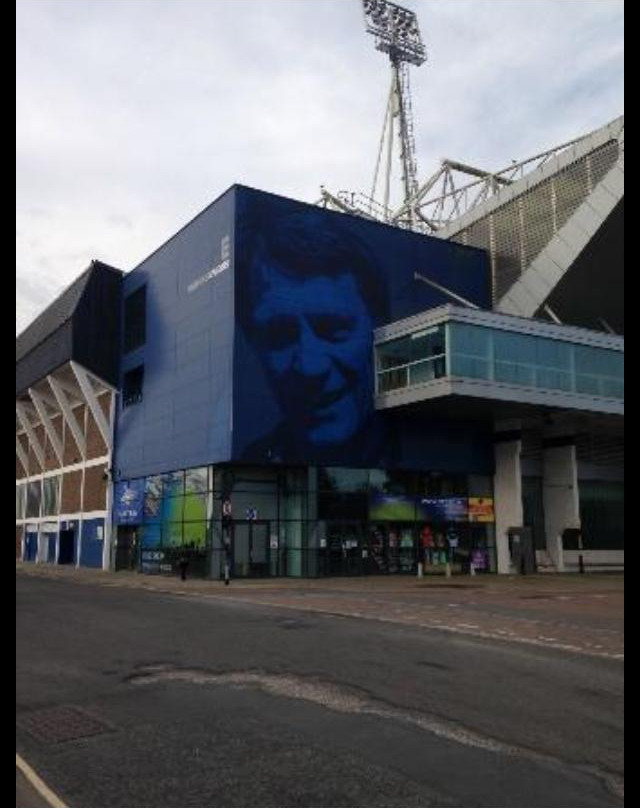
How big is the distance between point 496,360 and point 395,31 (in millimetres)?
42471

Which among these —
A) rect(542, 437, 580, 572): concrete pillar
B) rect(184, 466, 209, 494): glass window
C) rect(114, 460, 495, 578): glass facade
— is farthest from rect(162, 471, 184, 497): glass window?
rect(542, 437, 580, 572): concrete pillar

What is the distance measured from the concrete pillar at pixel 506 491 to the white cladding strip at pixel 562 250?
735 cm

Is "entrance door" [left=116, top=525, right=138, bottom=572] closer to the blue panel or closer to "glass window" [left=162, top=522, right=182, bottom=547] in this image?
the blue panel

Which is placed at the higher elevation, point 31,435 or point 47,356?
point 47,356

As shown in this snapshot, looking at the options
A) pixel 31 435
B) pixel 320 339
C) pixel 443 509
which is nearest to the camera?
pixel 320 339

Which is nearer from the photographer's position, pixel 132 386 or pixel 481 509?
pixel 481 509

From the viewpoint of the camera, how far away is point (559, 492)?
45.7 m

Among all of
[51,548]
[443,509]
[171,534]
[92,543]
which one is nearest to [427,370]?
[443,509]

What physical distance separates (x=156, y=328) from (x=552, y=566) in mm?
25073

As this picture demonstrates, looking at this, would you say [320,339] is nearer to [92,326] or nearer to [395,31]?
[92,326]

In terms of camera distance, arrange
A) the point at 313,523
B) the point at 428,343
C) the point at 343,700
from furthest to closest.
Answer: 1. the point at 428,343
2. the point at 313,523
3. the point at 343,700
